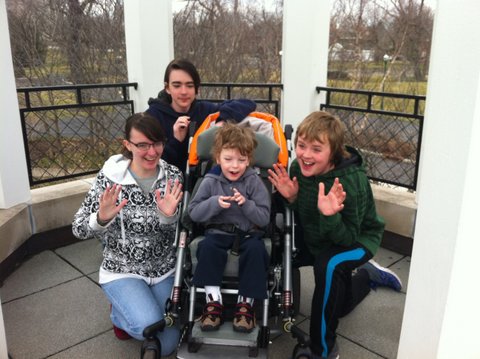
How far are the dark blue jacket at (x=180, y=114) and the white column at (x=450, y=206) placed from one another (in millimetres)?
1621

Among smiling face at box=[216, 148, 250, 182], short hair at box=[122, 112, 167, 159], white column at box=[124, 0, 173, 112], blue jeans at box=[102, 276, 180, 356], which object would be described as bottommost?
blue jeans at box=[102, 276, 180, 356]

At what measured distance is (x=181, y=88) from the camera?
3.02 m

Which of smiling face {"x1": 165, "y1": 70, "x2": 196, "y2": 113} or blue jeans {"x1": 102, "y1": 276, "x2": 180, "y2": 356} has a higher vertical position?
smiling face {"x1": 165, "y1": 70, "x2": 196, "y2": 113}

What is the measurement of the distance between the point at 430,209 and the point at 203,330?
1268 mm

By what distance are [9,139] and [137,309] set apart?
6.29ft

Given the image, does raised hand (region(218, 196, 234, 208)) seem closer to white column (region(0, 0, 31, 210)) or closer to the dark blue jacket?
the dark blue jacket

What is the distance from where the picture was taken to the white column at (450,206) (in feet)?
4.64

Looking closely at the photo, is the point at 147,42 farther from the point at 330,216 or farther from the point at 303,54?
the point at 330,216

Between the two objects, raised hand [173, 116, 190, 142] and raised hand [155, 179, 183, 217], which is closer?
raised hand [155, 179, 183, 217]

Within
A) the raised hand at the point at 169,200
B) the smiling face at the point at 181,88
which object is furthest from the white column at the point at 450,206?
the smiling face at the point at 181,88

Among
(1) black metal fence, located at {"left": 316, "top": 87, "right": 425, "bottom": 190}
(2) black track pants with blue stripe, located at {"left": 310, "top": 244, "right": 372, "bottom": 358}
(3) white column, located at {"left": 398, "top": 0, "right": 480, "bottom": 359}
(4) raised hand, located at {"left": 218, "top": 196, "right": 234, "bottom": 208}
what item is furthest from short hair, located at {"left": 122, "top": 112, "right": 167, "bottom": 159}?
(1) black metal fence, located at {"left": 316, "top": 87, "right": 425, "bottom": 190}

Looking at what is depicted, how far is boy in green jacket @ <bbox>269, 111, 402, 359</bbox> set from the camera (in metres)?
2.30

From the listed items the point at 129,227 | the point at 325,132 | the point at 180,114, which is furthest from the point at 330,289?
the point at 180,114

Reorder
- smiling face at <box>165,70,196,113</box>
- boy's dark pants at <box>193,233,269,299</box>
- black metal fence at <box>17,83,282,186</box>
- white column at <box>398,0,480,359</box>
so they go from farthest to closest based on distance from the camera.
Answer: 1. black metal fence at <box>17,83,282,186</box>
2. smiling face at <box>165,70,196,113</box>
3. boy's dark pants at <box>193,233,269,299</box>
4. white column at <box>398,0,480,359</box>
